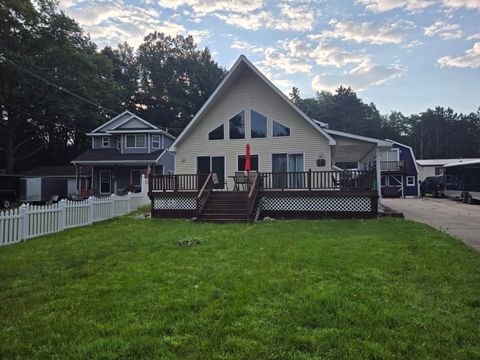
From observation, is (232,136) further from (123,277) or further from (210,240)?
(123,277)

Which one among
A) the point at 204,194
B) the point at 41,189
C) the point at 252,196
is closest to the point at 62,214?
the point at 204,194

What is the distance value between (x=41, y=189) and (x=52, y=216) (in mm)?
21263

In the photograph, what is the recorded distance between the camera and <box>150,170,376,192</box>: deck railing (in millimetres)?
12656

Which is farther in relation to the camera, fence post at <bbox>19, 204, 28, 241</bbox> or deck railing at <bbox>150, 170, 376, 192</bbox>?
deck railing at <bbox>150, 170, 376, 192</bbox>

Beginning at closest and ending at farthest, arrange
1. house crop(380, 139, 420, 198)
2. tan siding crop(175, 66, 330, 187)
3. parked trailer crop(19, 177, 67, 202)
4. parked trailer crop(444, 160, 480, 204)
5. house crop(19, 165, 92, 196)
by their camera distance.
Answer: tan siding crop(175, 66, 330, 187)
parked trailer crop(444, 160, 480, 204)
parked trailer crop(19, 177, 67, 202)
house crop(19, 165, 92, 196)
house crop(380, 139, 420, 198)

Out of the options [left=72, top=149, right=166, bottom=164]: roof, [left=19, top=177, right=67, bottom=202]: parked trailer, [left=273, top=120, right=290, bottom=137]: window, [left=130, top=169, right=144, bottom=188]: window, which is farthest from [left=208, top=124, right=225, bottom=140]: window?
[left=19, top=177, right=67, bottom=202]: parked trailer

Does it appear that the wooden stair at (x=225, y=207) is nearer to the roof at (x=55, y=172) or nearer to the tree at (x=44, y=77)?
the roof at (x=55, y=172)

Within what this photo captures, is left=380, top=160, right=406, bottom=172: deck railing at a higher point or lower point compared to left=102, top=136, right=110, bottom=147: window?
lower

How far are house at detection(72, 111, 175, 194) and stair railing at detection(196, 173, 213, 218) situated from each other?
12.8m

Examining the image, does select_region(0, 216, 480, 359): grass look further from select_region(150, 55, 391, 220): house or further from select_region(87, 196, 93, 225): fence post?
select_region(150, 55, 391, 220): house

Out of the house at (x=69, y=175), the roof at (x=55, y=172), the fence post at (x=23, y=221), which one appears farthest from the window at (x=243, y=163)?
the roof at (x=55, y=172)

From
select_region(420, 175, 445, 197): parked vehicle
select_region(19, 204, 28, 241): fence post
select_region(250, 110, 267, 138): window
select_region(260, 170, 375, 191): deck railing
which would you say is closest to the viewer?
select_region(19, 204, 28, 241): fence post

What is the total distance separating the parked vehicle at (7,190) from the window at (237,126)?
17.3 meters

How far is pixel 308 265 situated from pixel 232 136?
12.2 m
